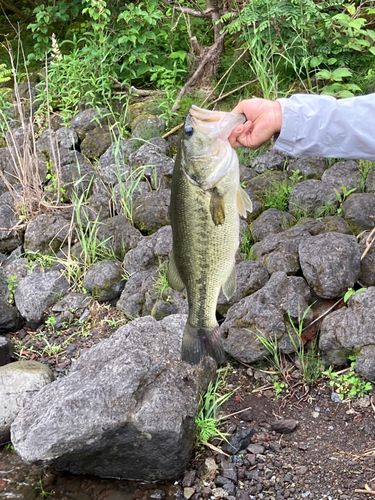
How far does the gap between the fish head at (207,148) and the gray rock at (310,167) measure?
2.93 m

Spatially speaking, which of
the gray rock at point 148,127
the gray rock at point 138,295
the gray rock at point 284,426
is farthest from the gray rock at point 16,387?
the gray rock at point 148,127

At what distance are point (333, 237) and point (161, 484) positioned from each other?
6.72 ft

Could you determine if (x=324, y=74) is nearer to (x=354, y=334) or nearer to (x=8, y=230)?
(x=354, y=334)

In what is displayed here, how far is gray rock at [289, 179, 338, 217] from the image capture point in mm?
4820

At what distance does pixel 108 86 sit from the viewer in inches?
273

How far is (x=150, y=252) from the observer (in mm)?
5133

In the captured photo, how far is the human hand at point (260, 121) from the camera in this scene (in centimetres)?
275

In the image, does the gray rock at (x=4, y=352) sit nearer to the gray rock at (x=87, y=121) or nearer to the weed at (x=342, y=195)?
the weed at (x=342, y=195)

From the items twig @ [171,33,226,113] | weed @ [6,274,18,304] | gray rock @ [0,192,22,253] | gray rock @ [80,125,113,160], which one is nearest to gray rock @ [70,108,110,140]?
gray rock @ [80,125,113,160]

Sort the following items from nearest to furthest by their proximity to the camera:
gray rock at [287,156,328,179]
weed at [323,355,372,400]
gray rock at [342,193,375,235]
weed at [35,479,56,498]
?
weed at [35,479,56,498] < weed at [323,355,372,400] < gray rock at [342,193,375,235] < gray rock at [287,156,328,179]

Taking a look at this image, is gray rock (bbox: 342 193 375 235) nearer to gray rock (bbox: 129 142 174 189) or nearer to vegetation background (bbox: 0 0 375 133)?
vegetation background (bbox: 0 0 375 133)

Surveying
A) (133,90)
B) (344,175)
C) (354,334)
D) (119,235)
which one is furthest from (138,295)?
(133,90)

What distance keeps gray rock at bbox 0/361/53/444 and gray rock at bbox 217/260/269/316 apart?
1424mm

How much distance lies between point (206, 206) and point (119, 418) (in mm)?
1575
